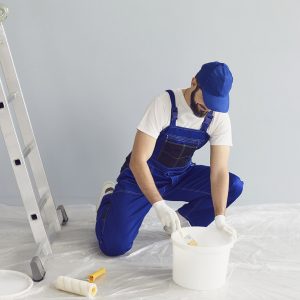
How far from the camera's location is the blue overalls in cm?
257

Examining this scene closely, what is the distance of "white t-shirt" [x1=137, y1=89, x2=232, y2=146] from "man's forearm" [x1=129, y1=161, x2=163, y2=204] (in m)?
0.15

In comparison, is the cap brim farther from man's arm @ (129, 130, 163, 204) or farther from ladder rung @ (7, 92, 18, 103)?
ladder rung @ (7, 92, 18, 103)

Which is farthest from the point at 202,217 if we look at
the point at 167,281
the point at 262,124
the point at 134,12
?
the point at 134,12

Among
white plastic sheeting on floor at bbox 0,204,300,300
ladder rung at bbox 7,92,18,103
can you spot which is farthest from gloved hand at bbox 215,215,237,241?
ladder rung at bbox 7,92,18,103

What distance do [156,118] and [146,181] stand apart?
282mm

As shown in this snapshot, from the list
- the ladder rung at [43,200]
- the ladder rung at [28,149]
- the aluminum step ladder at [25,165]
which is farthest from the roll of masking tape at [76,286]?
the ladder rung at [28,149]

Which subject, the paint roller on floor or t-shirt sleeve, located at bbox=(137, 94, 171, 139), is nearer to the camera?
the paint roller on floor

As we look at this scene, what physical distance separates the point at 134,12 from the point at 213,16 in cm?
42

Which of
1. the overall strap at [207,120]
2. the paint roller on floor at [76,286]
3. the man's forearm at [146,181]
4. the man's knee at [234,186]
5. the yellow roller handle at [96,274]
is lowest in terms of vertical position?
the yellow roller handle at [96,274]

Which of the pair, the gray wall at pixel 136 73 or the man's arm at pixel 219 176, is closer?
the man's arm at pixel 219 176

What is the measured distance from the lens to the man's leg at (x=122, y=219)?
2604 millimetres

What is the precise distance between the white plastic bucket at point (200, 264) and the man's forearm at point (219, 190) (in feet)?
0.67

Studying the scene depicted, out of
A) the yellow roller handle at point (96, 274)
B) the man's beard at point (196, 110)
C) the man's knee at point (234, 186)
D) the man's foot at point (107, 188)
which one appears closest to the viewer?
the yellow roller handle at point (96, 274)

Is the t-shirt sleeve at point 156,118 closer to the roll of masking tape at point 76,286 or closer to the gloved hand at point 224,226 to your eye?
the gloved hand at point 224,226
